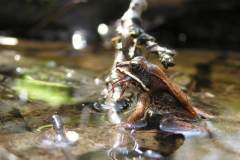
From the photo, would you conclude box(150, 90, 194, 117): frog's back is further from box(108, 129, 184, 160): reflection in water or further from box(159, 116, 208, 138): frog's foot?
box(108, 129, 184, 160): reflection in water

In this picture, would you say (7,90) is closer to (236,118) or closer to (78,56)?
(236,118)

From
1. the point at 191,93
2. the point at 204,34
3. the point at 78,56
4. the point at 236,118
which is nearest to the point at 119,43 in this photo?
the point at 191,93

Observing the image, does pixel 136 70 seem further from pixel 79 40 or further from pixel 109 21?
pixel 109 21

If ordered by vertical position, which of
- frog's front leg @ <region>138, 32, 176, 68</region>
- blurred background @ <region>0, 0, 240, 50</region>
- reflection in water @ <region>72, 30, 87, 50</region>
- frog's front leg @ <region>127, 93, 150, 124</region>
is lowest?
frog's front leg @ <region>127, 93, 150, 124</region>

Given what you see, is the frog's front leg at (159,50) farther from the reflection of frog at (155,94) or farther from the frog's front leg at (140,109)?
the frog's front leg at (140,109)

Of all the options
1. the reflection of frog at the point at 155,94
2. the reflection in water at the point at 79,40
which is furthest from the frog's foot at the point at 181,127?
the reflection in water at the point at 79,40

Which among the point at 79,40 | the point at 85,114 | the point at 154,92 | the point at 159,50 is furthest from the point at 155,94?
the point at 79,40

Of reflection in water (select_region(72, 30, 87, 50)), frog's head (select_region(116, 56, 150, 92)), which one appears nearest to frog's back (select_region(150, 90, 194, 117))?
frog's head (select_region(116, 56, 150, 92))
